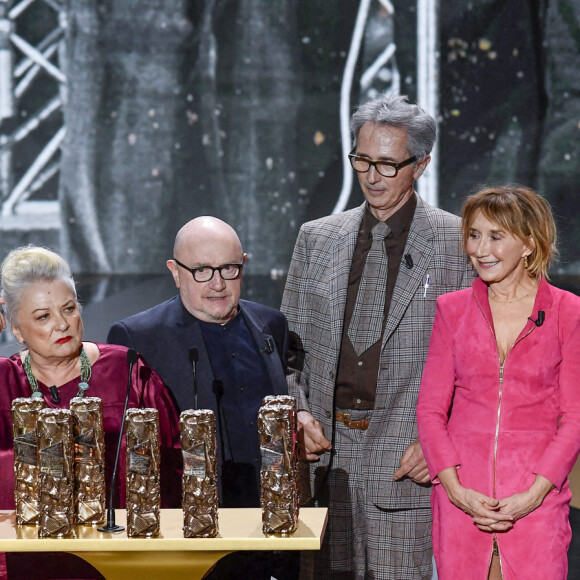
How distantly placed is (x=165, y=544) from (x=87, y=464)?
278 mm

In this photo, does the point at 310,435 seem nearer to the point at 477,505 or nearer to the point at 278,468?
the point at 477,505

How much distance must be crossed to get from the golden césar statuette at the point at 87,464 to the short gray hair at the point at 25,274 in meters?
0.44

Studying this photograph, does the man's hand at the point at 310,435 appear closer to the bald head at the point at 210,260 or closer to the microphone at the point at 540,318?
the bald head at the point at 210,260

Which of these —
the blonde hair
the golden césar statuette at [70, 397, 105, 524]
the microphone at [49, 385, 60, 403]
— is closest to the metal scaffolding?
the microphone at [49, 385, 60, 403]

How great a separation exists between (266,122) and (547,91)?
7.04 ft

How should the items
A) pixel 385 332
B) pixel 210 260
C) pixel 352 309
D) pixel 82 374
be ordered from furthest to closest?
1. pixel 352 309
2. pixel 385 332
3. pixel 210 260
4. pixel 82 374

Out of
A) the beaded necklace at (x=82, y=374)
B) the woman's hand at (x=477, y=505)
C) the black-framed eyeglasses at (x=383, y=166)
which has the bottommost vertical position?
the woman's hand at (x=477, y=505)

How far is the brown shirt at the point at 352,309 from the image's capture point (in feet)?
9.91

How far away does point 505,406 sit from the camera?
8.41ft

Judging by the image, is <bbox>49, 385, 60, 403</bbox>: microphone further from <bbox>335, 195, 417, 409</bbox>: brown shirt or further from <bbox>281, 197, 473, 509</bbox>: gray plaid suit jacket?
<bbox>335, 195, 417, 409</bbox>: brown shirt

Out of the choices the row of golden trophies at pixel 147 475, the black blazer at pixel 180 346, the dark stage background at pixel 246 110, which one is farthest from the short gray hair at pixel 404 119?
the dark stage background at pixel 246 110

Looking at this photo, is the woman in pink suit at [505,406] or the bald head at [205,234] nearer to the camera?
the woman in pink suit at [505,406]

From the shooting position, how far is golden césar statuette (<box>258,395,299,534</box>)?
216 centimetres

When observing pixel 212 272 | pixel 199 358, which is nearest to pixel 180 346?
pixel 199 358
